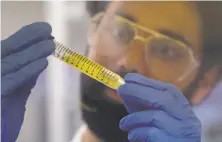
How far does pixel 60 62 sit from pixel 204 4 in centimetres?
42

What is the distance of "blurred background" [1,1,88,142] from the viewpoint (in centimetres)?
113

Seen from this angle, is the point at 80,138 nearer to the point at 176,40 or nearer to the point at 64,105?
the point at 64,105

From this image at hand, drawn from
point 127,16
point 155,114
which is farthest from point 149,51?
point 155,114

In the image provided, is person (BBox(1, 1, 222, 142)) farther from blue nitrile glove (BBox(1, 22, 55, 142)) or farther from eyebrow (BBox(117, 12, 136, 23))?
blue nitrile glove (BBox(1, 22, 55, 142))

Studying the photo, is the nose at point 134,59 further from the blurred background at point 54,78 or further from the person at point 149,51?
the blurred background at point 54,78

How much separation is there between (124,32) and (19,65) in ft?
1.00

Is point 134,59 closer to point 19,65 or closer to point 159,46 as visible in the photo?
point 159,46

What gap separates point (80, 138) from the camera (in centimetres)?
116

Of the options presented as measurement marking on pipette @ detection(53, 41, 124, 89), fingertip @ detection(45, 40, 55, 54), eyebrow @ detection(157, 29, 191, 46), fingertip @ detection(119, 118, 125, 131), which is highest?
eyebrow @ detection(157, 29, 191, 46)

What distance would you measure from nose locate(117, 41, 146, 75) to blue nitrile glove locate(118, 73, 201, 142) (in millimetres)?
125

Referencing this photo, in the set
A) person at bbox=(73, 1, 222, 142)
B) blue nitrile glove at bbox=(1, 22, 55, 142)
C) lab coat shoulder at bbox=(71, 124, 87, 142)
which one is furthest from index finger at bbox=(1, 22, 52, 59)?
lab coat shoulder at bbox=(71, 124, 87, 142)

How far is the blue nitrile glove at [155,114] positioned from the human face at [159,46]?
13 centimetres

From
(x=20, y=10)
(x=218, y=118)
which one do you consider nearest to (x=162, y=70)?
(x=218, y=118)

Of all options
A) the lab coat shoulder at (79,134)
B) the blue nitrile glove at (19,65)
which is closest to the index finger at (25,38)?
the blue nitrile glove at (19,65)
